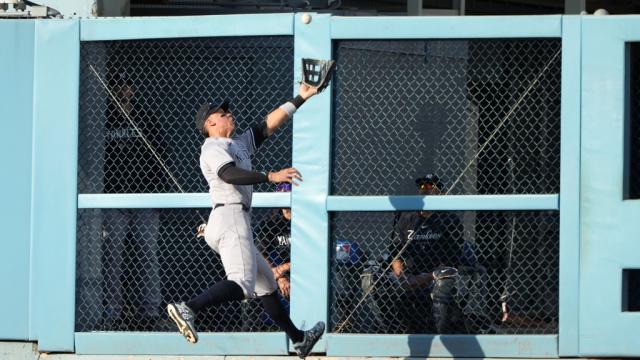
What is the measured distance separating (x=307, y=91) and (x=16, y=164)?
248 centimetres

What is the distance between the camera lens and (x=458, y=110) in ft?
25.7

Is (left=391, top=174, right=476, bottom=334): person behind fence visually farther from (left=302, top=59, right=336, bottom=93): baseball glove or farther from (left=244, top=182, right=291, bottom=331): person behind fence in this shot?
(left=302, top=59, right=336, bottom=93): baseball glove

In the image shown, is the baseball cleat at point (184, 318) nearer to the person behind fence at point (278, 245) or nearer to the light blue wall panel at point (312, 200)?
the light blue wall panel at point (312, 200)

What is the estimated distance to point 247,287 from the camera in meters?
6.41

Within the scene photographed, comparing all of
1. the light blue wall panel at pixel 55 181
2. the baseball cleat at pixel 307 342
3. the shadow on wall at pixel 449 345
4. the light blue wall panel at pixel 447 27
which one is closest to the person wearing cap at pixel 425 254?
the shadow on wall at pixel 449 345

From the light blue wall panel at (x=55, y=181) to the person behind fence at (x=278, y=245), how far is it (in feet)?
4.58

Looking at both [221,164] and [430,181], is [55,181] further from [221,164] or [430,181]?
[430,181]

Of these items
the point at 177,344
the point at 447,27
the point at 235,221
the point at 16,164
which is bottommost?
the point at 177,344

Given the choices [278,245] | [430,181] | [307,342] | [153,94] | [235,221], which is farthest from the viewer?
[153,94]

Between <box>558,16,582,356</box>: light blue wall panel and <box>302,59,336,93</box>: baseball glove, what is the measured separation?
1785mm

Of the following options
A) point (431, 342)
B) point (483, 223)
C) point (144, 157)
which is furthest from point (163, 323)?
point (483, 223)

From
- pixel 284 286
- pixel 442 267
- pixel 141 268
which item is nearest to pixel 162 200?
pixel 141 268

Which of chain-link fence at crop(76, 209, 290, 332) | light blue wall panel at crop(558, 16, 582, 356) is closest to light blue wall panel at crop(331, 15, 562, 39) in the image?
light blue wall panel at crop(558, 16, 582, 356)

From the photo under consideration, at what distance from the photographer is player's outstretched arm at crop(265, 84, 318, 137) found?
6.68 m
